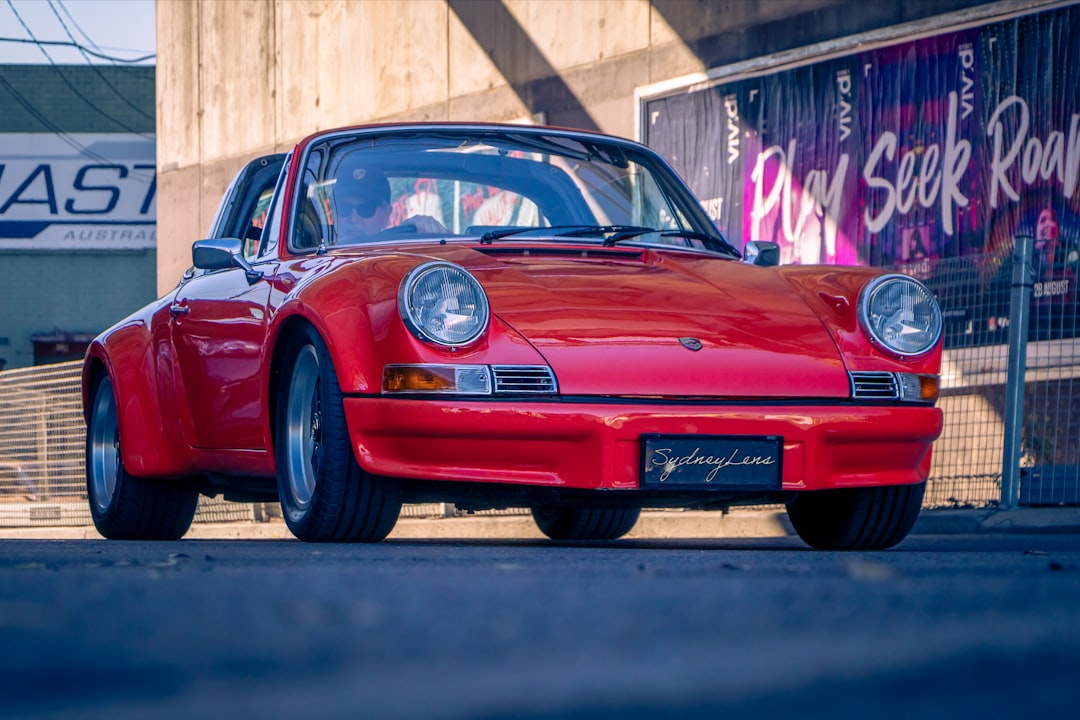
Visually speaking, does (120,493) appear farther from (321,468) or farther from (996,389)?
(996,389)

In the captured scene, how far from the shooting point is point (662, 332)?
462 centimetres

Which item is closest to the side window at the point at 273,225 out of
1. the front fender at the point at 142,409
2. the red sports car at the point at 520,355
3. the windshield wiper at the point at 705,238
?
the red sports car at the point at 520,355

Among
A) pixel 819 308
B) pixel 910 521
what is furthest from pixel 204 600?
pixel 910 521

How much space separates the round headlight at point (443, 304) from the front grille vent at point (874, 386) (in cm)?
109

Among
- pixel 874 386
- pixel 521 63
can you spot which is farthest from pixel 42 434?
pixel 874 386

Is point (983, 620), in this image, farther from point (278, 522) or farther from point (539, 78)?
point (539, 78)

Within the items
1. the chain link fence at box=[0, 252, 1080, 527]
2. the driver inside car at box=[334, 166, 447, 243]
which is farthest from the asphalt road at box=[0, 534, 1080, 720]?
the chain link fence at box=[0, 252, 1080, 527]

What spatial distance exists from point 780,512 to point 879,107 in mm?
4280

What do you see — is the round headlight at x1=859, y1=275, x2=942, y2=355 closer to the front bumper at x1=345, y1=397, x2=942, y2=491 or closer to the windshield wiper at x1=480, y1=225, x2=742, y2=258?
the front bumper at x1=345, y1=397, x2=942, y2=491

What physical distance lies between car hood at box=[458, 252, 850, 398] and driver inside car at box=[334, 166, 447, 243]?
2.13ft

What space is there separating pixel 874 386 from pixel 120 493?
10.4 feet

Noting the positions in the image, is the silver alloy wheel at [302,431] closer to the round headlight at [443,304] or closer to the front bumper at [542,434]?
the front bumper at [542,434]

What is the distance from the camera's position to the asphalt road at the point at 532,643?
1.42m

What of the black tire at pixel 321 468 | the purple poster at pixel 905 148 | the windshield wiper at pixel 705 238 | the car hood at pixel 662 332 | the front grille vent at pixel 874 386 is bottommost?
the black tire at pixel 321 468
